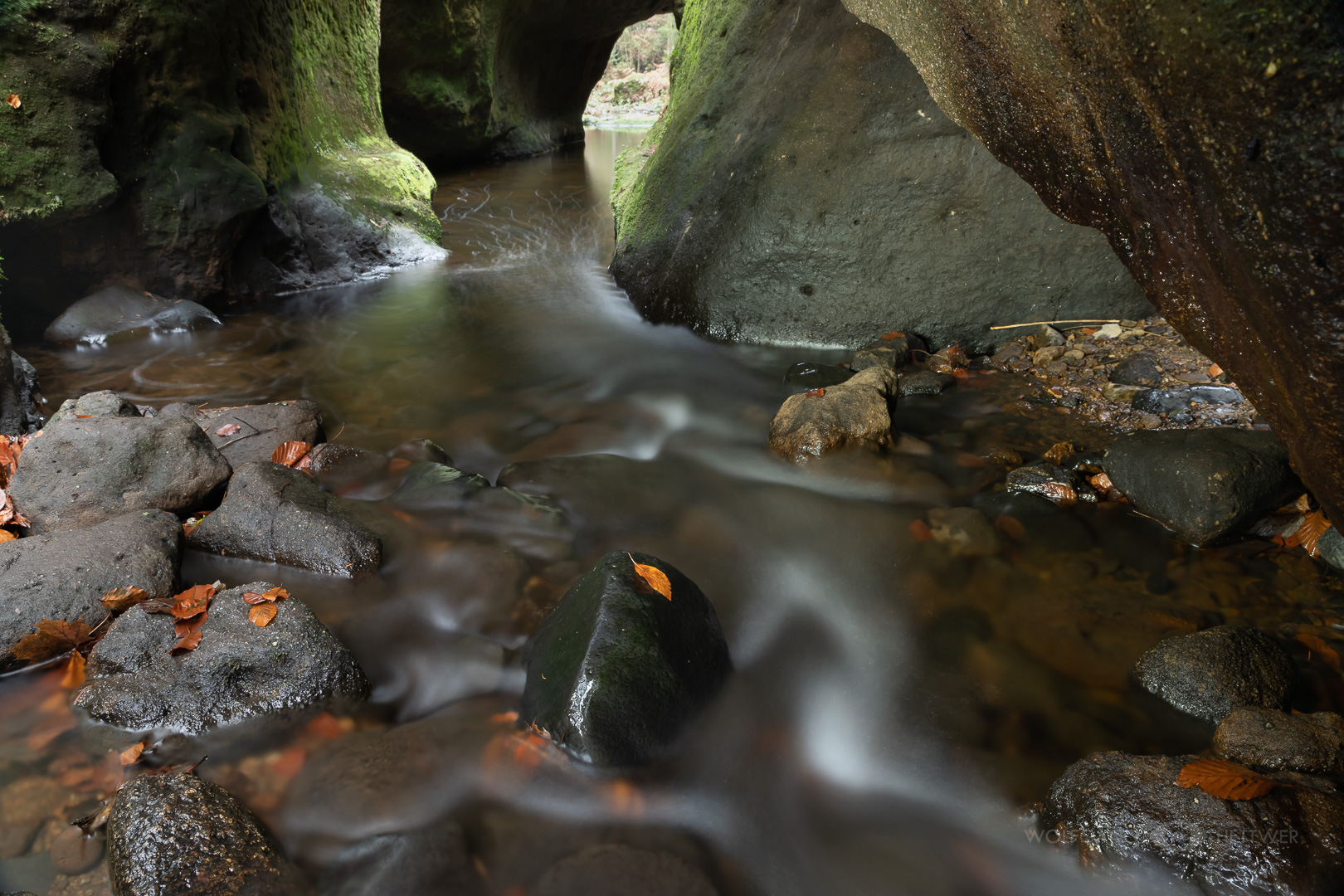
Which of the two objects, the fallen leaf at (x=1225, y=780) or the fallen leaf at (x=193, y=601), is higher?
the fallen leaf at (x=1225, y=780)

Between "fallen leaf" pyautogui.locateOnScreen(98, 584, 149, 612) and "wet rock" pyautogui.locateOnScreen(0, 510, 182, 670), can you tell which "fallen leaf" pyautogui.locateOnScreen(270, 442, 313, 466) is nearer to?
"wet rock" pyautogui.locateOnScreen(0, 510, 182, 670)

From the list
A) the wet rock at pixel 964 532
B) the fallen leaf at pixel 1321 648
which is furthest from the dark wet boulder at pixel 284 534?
the fallen leaf at pixel 1321 648

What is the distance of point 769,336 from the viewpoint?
18.1 feet

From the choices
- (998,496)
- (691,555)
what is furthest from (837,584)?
(998,496)

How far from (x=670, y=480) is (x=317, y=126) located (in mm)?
7228

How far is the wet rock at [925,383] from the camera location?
4.59m

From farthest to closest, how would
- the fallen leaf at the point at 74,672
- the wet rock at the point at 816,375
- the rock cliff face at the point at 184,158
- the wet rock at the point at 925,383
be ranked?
the rock cliff face at the point at 184,158, the wet rock at the point at 816,375, the wet rock at the point at 925,383, the fallen leaf at the point at 74,672

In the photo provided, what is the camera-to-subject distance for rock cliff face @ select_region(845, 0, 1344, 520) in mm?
1196

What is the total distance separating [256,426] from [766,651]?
300cm

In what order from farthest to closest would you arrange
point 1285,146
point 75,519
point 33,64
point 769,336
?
point 769,336 < point 33,64 < point 75,519 < point 1285,146

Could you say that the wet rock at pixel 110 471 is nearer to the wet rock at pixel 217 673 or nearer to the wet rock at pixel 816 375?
the wet rock at pixel 217 673

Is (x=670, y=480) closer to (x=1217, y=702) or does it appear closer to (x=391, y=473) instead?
(x=391, y=473)

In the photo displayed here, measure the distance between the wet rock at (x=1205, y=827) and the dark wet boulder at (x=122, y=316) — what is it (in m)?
6.90

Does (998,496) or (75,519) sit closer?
(75,519)
